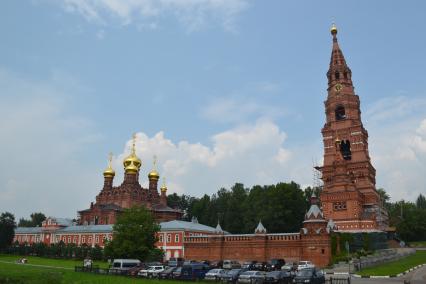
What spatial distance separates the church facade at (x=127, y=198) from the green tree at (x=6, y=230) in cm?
1218

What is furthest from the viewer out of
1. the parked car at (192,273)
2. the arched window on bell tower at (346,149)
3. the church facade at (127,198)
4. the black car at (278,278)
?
the church facade at (127,198)

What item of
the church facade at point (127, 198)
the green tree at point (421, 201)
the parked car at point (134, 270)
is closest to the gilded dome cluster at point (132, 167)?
the church facade at point (127, 198)

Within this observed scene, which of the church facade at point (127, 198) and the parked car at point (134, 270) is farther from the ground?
the church facade at point (127, 198)

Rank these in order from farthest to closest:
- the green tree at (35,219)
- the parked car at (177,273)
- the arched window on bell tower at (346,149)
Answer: the green tree at (35,219) → the arched window on bell tower at (346,149) → the parked car at (177,273)

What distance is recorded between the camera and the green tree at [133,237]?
4533 centimetres

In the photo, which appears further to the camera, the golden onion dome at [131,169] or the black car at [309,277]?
the golden onion dome at [131,169]

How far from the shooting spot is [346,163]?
6431 cm

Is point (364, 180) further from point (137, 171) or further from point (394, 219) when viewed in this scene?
point (137, 171)

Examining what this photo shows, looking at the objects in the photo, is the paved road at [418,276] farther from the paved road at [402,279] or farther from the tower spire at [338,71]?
the tower spire at [338,71]

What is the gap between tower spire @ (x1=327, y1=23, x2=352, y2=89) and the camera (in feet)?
234

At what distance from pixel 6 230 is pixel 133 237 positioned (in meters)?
36.6

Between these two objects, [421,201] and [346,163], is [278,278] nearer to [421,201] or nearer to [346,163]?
[346,163]

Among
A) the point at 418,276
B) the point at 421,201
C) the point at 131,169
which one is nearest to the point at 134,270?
the point at 418,276

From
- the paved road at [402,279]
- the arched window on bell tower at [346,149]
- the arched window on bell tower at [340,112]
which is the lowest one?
the paved road at [402,279]
